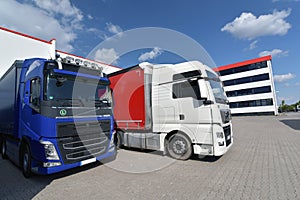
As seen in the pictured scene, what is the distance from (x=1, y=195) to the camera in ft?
10.5

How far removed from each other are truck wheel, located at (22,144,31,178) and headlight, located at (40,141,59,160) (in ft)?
2.57

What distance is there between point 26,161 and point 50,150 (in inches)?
46.9

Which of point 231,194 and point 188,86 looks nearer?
point 231,194

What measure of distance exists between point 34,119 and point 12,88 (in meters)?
2.10

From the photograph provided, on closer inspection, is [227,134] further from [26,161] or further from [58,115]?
[26,161]

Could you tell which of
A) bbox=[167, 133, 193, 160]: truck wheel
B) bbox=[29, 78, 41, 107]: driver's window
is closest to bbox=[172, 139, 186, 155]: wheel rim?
bbox=[167, 133, 193, 160]: truck wheel

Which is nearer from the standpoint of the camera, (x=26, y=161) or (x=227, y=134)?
(x=26, y=161)

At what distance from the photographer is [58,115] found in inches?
142

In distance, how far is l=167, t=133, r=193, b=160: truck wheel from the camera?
4797 mm

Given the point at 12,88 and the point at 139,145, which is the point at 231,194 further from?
the point at 12,88

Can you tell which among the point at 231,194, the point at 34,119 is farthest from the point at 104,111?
the point at 231,194

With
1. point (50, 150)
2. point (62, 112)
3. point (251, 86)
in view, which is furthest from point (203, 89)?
point (251, 86)

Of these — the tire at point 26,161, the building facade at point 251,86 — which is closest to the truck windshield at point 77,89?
the tire at point 26,161

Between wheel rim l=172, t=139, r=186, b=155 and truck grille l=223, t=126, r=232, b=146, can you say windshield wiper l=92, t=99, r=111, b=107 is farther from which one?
truck grille l=223, t=126, r=232, b=146
